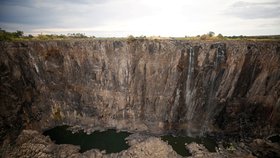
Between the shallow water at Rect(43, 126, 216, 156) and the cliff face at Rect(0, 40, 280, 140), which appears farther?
the cliff face at Rect(0, 40, 280, 140)

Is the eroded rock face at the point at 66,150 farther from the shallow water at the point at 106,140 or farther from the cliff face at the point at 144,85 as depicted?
the cliff face at the point at 144,85

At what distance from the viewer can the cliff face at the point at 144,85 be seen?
24297 millimetres

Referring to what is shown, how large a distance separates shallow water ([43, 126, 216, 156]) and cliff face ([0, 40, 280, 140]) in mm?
1341

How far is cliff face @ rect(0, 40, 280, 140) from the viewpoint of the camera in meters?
24.3

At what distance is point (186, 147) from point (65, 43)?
2045 centimetres

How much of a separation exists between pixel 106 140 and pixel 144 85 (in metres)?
8.34

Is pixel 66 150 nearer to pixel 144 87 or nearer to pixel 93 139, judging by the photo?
pixel 93 139

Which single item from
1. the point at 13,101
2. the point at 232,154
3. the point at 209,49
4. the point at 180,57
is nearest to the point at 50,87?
the point at 13,101

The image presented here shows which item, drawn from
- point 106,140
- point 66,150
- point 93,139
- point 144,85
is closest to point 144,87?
point 144,85

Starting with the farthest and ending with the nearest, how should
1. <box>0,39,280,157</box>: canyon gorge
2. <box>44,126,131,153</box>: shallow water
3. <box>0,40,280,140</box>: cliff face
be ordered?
<box>0,40,280,140</box>: cliff face → <box>0,39,280,157</box>: canyon gorge → <box>44,126,131,153</box>: shallow water

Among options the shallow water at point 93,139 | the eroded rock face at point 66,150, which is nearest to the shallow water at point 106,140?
the shallow water at point 93,139

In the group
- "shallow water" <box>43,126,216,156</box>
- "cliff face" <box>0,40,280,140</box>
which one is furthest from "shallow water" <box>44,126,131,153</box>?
"cliff face" <box>0,40,280,140</box>

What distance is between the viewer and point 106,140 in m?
25.0

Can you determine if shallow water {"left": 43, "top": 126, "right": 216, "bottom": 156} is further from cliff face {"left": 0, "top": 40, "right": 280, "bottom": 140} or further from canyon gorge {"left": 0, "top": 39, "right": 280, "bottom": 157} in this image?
A: cliff face {"left": 0, "top": 40, "right": 280, "bottom": 140}
